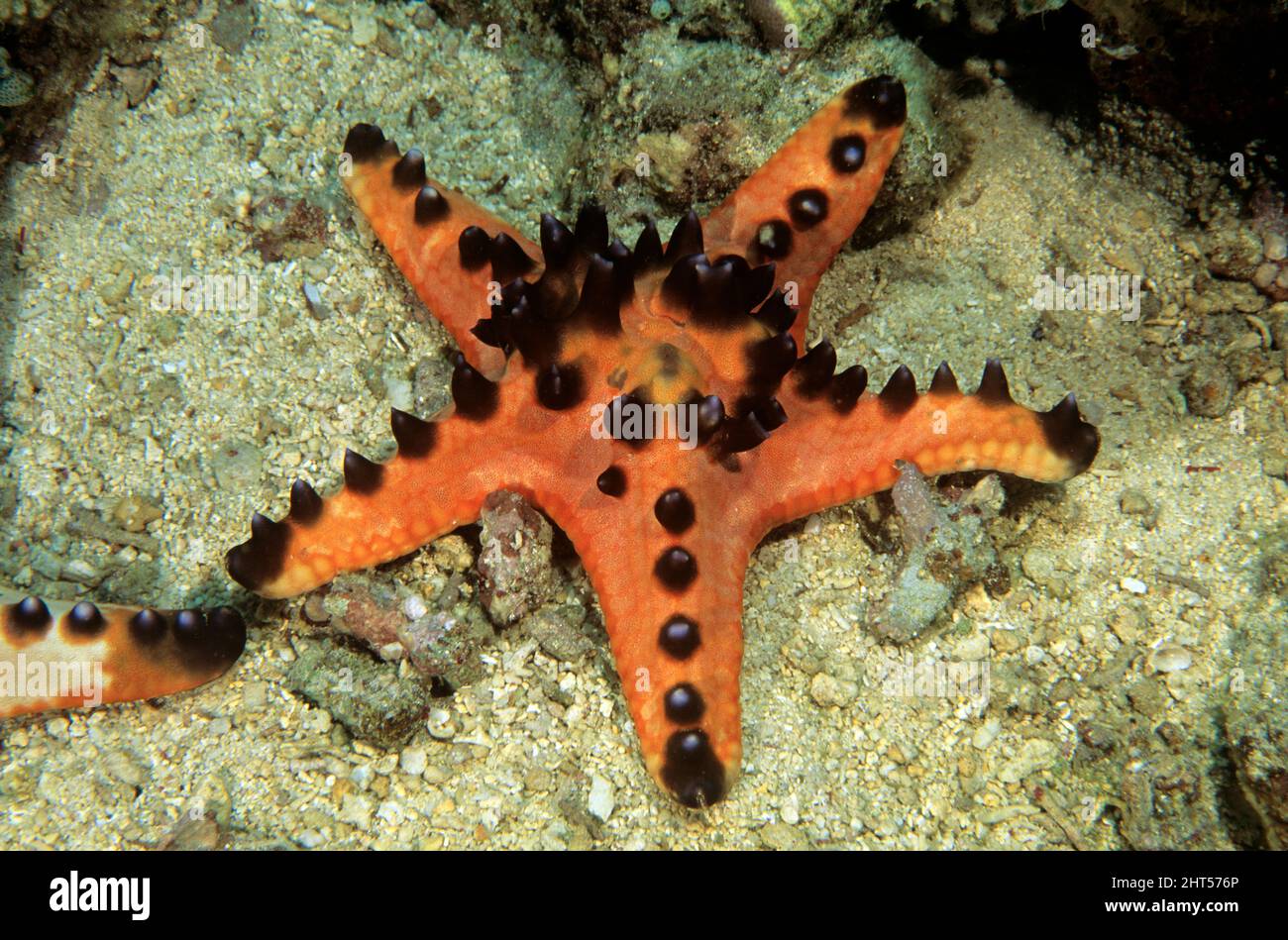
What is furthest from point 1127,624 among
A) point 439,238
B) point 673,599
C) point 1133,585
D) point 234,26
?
point 234,26

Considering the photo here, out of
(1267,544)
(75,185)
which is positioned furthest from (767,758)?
(75,185)

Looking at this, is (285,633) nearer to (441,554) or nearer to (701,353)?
(441,554)

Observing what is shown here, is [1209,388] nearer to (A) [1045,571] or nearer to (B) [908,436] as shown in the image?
(A) [1045,571]

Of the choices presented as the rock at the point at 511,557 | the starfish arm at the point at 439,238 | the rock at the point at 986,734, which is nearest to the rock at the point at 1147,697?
the rock at the point at 986,734

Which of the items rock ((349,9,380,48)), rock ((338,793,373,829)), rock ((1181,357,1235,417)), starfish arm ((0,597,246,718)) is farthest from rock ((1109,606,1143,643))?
rock ((349,9,380,48))

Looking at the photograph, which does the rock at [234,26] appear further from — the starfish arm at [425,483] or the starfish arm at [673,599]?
the starfish arm at [673,599]

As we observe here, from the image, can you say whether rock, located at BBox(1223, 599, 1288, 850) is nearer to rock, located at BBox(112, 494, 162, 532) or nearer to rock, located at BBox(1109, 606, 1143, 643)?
rock, located at BBox(1109, 606, 1143, 643)
